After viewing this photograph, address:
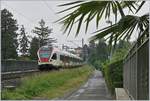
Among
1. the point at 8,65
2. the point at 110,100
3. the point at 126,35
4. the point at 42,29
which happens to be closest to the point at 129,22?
the point at 126,35

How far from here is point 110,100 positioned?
72.4ft

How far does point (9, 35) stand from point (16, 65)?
22.7 metres

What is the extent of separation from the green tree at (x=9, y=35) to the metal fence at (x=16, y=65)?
33.4ft

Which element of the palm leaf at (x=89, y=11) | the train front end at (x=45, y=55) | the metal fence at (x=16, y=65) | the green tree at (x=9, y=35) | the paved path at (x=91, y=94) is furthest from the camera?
the green tree at (x=9, y=35)

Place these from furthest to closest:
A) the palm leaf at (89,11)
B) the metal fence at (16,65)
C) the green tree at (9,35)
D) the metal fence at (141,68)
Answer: the green tree at (9,35) → the metal fence at (16,65) → the metal fence at (141,68) → the palm leaf at (89,11)

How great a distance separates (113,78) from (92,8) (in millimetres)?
18436

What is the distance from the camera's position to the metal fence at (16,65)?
43719mm

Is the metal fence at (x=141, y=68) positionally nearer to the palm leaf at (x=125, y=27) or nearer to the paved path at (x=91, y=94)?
the palm leaf at (x=125, y=27)

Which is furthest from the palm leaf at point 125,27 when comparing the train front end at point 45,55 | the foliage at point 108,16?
the train front end at point 45,55

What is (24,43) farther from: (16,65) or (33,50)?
(16,65)

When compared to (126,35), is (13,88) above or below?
below

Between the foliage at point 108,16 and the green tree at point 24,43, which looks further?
the green tree at point 24,43

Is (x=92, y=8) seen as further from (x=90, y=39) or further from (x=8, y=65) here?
Answer: (x=8, y=65)

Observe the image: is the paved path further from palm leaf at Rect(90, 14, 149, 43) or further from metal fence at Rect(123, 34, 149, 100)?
palm leaf at Rect(90, 14, 149, 43)
